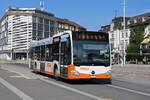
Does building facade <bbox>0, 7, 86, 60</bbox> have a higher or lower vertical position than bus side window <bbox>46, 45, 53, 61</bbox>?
higher

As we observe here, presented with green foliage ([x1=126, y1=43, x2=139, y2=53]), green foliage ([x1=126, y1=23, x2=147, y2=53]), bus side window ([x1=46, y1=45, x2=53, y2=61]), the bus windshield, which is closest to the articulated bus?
the bus windshield

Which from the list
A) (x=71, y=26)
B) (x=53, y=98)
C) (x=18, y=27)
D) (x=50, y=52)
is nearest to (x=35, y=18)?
(x=18, y=27)

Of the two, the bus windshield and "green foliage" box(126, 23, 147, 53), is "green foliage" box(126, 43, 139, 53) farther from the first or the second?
the bus windshield

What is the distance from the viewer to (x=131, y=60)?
198ft

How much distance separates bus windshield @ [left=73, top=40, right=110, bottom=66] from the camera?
13.6m

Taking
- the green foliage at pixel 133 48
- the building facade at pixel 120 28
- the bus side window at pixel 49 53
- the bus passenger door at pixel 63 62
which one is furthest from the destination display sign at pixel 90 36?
the building facade at pixel 120 28

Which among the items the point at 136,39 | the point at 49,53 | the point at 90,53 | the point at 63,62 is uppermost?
the point at 136,39

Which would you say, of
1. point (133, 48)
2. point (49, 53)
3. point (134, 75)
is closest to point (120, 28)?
point (133, 48)

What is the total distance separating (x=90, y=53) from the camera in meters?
13.7

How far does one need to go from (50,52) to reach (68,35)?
3.77 meters

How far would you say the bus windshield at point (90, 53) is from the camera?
13.6m

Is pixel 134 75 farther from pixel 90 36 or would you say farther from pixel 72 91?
pixel 72 91

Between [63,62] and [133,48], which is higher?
[133,48]

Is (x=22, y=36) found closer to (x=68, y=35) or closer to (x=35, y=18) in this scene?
(x=35, y=18)
